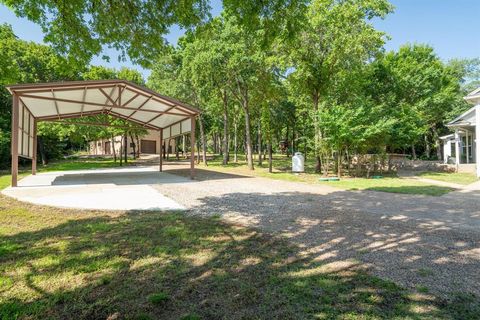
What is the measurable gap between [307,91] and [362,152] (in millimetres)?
5017

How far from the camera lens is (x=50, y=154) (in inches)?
1160

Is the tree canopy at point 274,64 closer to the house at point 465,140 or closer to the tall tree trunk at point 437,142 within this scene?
the tall tree trunk at point 437,142

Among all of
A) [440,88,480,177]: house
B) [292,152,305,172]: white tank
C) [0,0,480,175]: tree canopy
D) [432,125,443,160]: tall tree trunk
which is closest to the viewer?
[0,0,480,175]: tree canopy

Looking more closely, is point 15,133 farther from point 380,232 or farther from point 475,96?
point 475,96

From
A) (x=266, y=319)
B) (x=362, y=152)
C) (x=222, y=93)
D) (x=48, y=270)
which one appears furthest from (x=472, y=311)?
(x=222, y=93)

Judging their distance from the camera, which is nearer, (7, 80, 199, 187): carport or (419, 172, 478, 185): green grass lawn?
(7, 80, 199, 187): carport

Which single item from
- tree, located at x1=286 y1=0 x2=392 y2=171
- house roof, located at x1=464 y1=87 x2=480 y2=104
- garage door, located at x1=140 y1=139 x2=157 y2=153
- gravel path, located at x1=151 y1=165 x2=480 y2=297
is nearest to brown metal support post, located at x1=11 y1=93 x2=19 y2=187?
gravel path, located at x1=151 y1=165 x2=480 y2=297

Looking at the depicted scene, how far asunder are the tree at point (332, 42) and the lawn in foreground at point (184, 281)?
1308 cm

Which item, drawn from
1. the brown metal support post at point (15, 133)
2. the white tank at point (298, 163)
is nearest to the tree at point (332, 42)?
the white tank at point (298, 163)

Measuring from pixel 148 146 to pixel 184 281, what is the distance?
4615cm

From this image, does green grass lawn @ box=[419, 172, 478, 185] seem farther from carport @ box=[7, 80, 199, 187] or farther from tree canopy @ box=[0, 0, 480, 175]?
carport @ box=[7, 80, 199, 187]

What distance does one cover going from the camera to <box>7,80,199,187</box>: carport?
35.0ft

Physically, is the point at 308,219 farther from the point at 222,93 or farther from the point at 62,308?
the point at 222,93

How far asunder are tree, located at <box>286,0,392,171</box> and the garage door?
34018 millimetres
